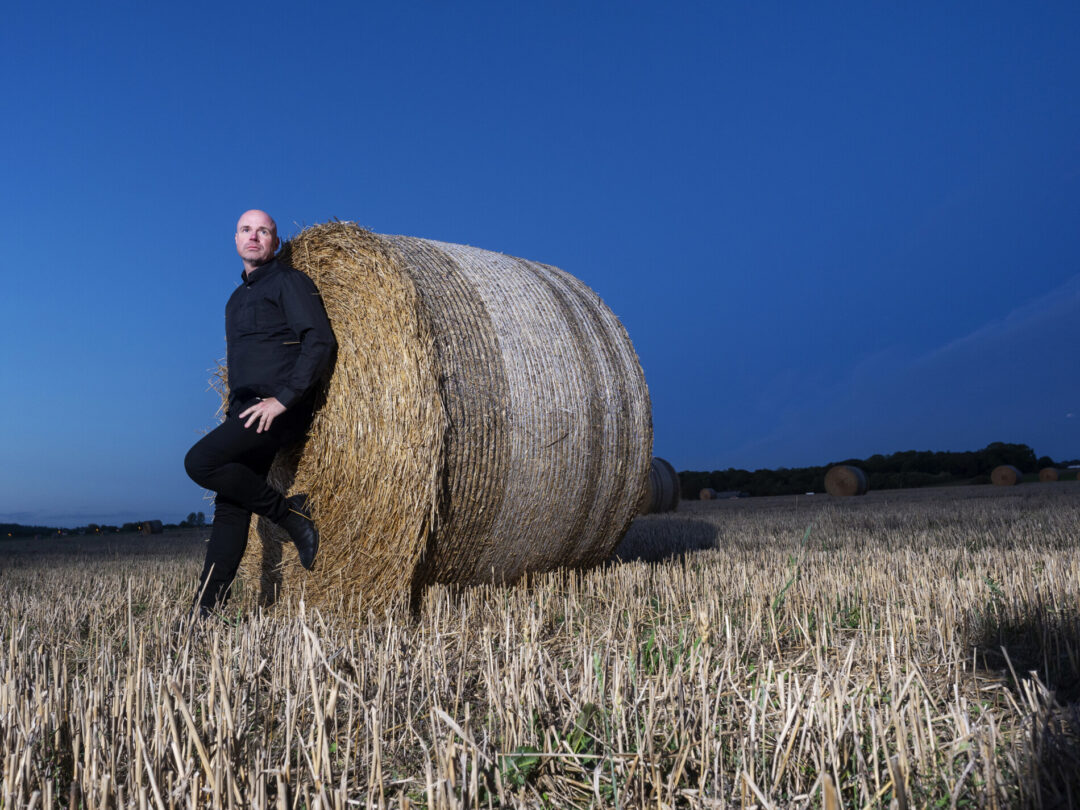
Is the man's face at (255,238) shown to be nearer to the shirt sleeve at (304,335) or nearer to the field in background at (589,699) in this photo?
the shirt sleeve at (304,335)

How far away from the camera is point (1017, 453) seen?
24328 millimetres

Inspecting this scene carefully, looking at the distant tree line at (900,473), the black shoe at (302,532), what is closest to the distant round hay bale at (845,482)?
the distant tree line at (900,473)

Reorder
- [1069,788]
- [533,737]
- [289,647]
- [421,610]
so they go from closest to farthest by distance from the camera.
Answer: [1069,788] < [533,737] < [289,647] < [421,610]

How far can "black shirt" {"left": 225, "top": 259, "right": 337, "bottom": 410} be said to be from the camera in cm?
393

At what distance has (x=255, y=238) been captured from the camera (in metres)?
4.17

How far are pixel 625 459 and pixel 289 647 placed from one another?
2518mm

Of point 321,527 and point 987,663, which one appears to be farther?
point 321,527

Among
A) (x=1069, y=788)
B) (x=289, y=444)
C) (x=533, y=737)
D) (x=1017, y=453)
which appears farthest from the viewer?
(x=1017, y=453)

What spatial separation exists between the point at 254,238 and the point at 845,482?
17043 millimetres

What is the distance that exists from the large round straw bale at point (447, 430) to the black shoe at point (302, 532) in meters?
0.06

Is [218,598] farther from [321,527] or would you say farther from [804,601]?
[804,601]

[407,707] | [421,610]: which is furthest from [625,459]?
[407,707]

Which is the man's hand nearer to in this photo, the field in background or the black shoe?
the black shoe

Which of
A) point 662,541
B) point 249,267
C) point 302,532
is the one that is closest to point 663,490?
point 662,541
